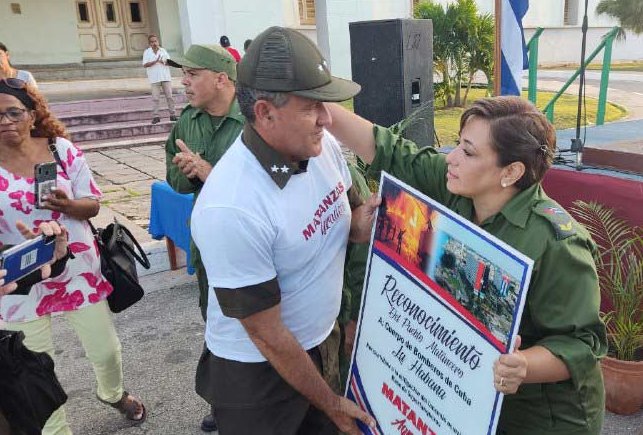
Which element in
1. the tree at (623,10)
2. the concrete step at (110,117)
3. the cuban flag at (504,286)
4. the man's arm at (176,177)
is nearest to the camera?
the cuban flag at (504,286)

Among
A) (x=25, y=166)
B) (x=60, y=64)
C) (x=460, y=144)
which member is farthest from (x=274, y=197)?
(x=60, y=64)

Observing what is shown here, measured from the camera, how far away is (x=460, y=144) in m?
1.49

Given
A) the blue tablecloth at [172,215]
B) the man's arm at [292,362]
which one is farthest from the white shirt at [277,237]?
the blue tablecloth at [172,215]

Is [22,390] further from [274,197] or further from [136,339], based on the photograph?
[136,339]

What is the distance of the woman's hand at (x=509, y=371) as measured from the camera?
1173 mm

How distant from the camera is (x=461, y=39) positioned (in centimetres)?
1220

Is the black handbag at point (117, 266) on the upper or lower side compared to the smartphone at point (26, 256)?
lower

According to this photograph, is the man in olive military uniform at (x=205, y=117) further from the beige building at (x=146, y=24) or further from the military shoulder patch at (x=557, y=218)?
the beige building at (x=146, y=24)

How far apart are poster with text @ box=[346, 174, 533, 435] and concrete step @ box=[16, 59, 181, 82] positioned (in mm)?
14800

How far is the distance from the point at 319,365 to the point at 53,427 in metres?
1.45

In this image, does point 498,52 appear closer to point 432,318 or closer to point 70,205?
point 70,205

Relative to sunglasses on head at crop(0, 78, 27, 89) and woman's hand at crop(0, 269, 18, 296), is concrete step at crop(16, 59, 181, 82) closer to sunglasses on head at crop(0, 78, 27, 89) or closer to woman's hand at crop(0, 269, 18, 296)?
sunglasses on head at crop(0, 78, 27, 89)

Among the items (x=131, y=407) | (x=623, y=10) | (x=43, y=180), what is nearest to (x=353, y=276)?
(x=43, y=180)

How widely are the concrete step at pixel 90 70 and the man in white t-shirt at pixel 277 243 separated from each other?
14.6 meters
